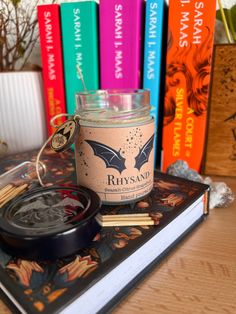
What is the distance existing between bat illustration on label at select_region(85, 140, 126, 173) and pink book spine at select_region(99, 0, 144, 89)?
19 cm

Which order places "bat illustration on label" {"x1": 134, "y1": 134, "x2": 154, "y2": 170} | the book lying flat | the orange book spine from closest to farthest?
the book lying flat < "bat illustration on label" {"x1": 134, "y1": 134, "x2": 154, "y2": 170} < the orange book spine

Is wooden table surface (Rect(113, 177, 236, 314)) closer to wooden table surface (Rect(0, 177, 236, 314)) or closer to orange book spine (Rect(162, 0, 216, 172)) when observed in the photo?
wooden table surface (Rect(0, 177, 236, 314))

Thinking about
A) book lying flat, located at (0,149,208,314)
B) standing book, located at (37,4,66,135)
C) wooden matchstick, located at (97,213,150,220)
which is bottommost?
book lying flat, located at (0,149,208,314)

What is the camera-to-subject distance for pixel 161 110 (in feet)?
1.57

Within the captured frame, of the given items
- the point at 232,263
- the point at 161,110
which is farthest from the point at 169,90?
the point at 232,263

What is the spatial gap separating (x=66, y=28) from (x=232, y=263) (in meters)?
0.41

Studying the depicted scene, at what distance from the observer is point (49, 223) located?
0.80ft

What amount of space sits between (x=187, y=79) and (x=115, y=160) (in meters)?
0.22

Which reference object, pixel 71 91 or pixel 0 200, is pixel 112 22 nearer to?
pixel 71 91

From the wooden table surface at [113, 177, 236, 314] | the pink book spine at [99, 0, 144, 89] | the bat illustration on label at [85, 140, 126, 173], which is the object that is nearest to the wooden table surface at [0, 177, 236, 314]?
the wooden table surface at [113, 177, 236, 314]

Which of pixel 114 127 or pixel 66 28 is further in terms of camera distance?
pixel 66 28

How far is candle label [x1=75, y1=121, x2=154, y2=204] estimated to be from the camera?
0.95 ft

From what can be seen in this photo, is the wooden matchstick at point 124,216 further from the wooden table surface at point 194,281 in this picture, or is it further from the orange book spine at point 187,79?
the orange book spine at point 187,79

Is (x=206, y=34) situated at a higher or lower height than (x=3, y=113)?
higher
